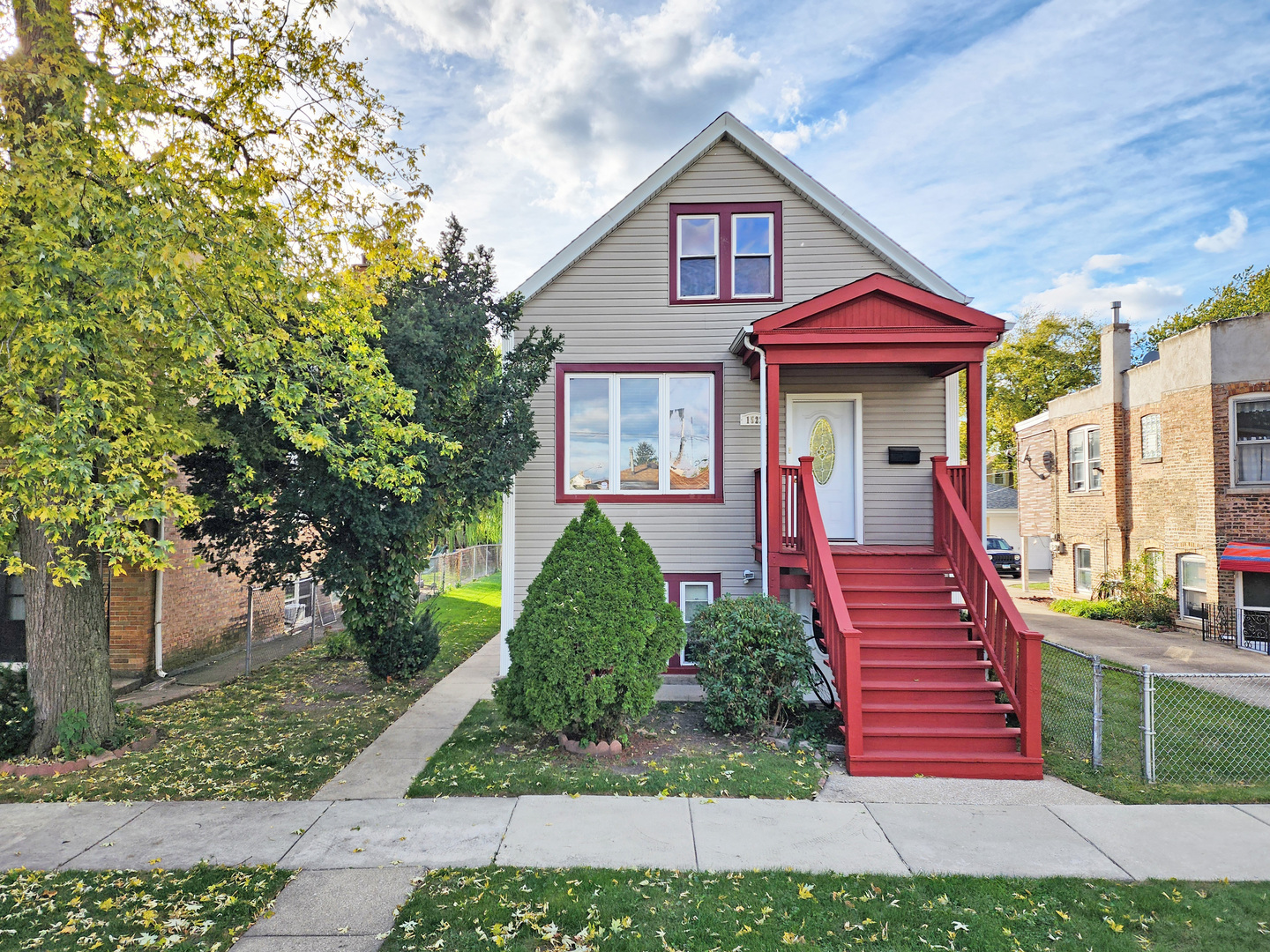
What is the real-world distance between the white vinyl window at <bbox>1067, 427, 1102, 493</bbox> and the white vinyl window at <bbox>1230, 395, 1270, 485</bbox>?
4008 millimetres

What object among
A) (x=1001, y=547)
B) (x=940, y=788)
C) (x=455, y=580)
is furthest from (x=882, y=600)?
(x=1001, y=547)

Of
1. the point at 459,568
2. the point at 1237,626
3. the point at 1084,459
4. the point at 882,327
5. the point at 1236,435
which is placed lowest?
the point at 1237,626

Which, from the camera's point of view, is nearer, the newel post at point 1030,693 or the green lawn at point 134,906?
the green lawn at point 134,906

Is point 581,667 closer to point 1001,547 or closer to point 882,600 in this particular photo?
point 882,600

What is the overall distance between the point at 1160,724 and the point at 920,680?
3100 mm

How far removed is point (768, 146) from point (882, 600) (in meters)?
6.30

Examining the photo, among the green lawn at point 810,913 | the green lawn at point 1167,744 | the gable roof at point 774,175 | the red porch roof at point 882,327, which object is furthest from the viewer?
Result: the gable roof at point 774,175

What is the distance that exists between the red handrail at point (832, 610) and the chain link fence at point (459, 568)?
31.5 ft

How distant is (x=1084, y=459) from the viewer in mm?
18250

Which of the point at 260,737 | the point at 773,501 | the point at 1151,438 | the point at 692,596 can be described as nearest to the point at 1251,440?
the point at 1151,438

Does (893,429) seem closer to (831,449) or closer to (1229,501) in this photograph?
(831,449)

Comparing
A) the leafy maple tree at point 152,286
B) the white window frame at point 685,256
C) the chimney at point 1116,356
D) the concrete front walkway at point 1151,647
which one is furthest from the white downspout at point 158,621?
the chimney at point 1116,356

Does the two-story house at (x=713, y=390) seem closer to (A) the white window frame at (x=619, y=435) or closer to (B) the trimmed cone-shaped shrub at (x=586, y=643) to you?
(A) the white window frame at (x=619, y=435)

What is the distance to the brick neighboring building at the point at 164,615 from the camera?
923cm
